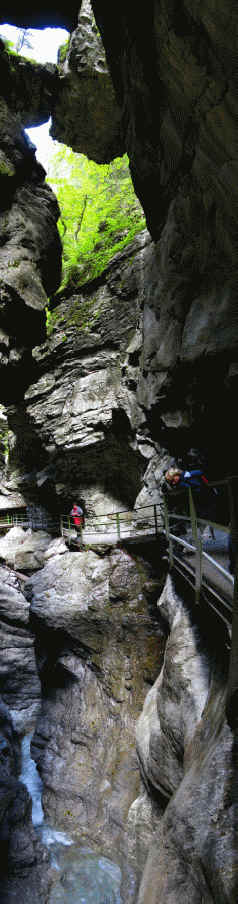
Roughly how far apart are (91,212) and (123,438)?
44.1 ft

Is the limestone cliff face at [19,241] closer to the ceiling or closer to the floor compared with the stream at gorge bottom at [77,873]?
closer to the ceiling

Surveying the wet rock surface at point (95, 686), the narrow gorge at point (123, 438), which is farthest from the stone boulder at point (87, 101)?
the wet rock surface at point (95, 686)

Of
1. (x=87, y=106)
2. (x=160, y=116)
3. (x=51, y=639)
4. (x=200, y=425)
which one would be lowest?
(x=51, y=639)

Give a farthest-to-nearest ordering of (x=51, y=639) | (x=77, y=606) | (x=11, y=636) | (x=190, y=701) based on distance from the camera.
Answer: (x=11, y=636) → (x=51, y=639) → (x=77, y=606) → (x=190, y=701)

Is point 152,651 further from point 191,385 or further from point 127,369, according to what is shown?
point 127,369

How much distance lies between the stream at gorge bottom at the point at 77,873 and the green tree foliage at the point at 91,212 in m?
17.5

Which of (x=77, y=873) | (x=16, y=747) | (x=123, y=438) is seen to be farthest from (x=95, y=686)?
(x=123, y=438)

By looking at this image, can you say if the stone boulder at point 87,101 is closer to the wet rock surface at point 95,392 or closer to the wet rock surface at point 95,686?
the wet rock surface at point 95,392

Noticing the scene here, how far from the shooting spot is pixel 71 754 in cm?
780

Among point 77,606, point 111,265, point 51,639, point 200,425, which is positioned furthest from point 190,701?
point 111,265

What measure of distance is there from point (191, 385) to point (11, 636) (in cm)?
1157

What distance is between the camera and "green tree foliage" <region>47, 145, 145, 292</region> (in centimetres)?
1628

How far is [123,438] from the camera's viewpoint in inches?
598

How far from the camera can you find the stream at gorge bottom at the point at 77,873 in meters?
5.85
